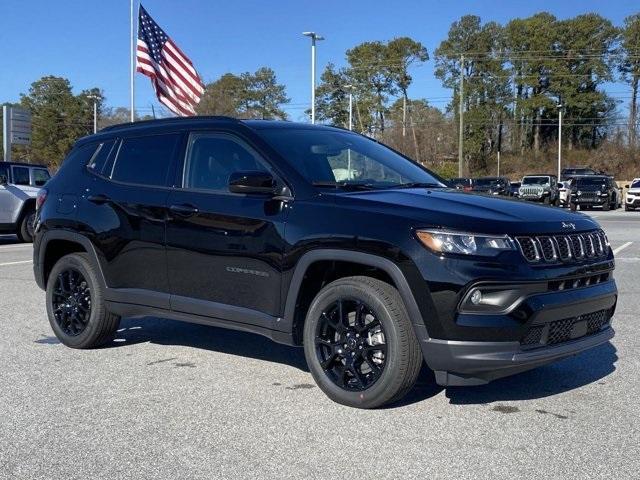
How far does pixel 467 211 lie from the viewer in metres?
4.30

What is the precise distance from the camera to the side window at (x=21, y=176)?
17.4m

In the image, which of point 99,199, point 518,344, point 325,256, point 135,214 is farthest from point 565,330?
point 99,199

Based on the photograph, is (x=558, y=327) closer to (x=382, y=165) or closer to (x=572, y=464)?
(x=572, y=464)

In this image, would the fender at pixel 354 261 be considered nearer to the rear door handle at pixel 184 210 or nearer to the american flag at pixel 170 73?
the rear door handle at pixel 184 210

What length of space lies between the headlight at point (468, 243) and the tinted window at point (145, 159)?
2.41m

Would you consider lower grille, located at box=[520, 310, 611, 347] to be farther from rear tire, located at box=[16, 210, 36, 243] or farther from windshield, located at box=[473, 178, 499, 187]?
windshield, located at box=[473, 178, 499, 187]

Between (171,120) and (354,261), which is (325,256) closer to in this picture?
(354,261)

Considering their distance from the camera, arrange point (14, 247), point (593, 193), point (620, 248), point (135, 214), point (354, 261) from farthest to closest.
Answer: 1. point (593, 193)
2. point (14, 247)
3. point (620, 248)
4. point (135, 214)
5. point (354, 261)

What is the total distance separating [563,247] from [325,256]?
141cm

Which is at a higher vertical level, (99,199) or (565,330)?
(99,199)

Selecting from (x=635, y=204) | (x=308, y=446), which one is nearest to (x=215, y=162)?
(x=308, y=446)

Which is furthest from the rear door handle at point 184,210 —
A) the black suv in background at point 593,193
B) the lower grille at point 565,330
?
the black suv in background at point 593,193

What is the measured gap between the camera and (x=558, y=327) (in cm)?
432

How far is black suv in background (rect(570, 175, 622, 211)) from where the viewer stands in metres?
36.7
